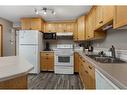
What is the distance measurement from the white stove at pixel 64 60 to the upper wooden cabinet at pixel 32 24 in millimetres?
1189

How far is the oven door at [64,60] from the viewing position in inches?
216

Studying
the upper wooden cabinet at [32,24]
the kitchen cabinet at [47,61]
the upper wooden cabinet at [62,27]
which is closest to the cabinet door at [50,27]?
the upper wooden cabinet at [62,27]

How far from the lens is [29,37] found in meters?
5.37

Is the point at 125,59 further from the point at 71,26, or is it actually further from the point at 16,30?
the point at 16,30

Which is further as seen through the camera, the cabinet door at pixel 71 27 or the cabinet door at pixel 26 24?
the cabinet door at pixel 71 27

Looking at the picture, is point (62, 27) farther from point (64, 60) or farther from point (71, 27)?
point (64, 60)

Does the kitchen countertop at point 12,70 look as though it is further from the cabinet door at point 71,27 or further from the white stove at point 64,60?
the cabinet door at point 71,27

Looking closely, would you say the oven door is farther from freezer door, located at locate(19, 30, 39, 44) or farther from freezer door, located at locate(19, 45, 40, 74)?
freezer door, located at locate(19, 30, 39, 44)

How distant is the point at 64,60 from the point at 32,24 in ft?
6.03

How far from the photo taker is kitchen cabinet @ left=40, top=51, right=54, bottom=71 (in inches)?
227

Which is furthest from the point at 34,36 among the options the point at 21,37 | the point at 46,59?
the point at 46,59

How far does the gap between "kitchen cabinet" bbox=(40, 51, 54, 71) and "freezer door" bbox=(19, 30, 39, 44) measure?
28.2 inches

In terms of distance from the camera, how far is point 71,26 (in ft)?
20.5

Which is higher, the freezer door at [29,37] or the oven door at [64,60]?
the freezer door at [29,37]
